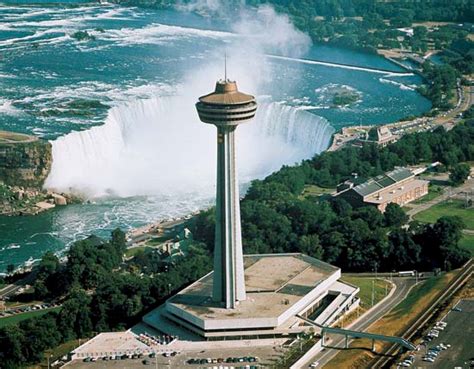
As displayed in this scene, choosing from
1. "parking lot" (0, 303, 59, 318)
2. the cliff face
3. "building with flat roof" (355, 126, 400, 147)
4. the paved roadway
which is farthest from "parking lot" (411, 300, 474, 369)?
the cliff face

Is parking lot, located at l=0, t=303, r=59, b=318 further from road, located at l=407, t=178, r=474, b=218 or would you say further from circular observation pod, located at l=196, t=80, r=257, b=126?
road, located at l=407, t=178, r=474, b=218

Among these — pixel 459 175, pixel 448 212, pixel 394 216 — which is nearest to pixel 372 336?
pixel 394 216

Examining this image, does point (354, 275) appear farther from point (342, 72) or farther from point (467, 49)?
point (467, 49)

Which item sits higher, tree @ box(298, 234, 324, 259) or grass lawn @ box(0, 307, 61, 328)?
tree @ box(298, 234, 324, 259)

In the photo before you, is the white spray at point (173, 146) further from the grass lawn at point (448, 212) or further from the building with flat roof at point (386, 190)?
the grass lawn at point (448, 212)

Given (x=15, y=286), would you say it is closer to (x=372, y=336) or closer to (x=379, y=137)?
(x=372, y=336)

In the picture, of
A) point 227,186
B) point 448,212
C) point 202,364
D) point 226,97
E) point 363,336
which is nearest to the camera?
point 202,364

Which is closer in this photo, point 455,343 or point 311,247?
point 455,343
